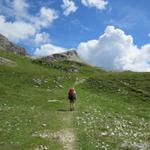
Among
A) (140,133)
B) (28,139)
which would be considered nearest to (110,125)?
(140,133)

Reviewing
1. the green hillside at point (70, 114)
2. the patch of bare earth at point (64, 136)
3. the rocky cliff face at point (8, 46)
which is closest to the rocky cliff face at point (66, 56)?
the rocky cliff face at point (8, 46)

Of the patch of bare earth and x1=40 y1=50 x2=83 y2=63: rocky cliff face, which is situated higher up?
x1=40 y1=50 x2=83 y2=63: rocky cliff face

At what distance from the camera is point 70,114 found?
137 feet

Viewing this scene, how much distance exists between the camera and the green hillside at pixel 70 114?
29312 millimetres

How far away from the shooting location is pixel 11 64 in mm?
89938

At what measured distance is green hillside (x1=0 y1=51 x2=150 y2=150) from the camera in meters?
29.3

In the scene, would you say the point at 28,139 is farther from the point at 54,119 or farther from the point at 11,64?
the point at 11,64

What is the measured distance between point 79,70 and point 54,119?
205 feet

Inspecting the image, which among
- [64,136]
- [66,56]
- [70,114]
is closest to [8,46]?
[66,56]

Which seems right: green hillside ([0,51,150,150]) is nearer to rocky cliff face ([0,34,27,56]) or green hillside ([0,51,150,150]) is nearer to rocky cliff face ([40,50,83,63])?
rocky cliff face ([40,50,83,63])

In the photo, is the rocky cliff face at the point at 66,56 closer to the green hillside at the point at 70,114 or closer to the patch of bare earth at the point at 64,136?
the green hillside at the point at 70,114

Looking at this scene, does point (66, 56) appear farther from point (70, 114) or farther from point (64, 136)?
point (64, 136)

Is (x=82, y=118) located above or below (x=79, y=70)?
below

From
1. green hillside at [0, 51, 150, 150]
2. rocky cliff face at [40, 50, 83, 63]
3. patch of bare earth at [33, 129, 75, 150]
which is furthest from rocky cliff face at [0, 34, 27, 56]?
patch of bare earth at [33, 129, 75, 150]
